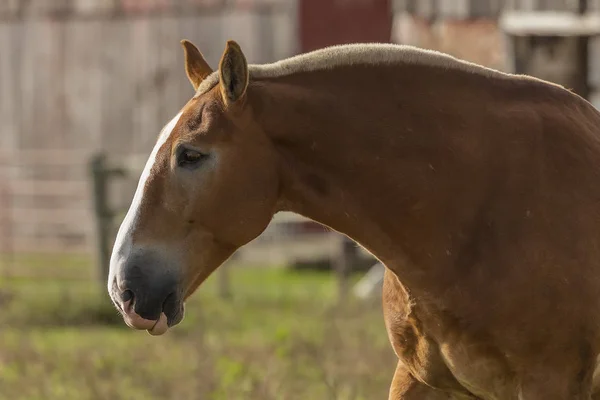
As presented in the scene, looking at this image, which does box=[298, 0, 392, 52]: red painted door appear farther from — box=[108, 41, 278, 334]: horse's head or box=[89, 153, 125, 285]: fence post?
box=[108, 41, 278, 334]: horse's head

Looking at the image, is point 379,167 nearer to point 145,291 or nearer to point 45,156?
point 145,291

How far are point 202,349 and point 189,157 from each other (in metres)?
4.02

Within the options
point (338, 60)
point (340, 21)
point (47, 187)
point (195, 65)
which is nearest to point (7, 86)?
point (47, 187)

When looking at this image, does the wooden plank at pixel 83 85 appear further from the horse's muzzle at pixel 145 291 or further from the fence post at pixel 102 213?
the horse's muzzle at pixel 145 291

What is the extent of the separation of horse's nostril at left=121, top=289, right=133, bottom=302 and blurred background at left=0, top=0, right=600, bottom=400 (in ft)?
8.91

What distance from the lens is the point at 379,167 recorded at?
15.7 feet

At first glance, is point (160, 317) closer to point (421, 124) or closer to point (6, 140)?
point (421, 124)

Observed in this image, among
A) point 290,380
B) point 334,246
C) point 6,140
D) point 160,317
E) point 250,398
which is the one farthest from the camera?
point 6,140

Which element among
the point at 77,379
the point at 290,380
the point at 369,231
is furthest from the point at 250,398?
the point at 369,231

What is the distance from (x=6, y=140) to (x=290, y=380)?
37.5ft

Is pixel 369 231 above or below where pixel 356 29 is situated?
above

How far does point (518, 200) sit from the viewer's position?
4746 mm

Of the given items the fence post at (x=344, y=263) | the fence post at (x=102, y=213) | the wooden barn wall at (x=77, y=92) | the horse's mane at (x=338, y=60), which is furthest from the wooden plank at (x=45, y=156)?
the horse's mane at (x=338, y=60)

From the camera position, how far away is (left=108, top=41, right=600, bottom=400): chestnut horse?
4.66 metres
